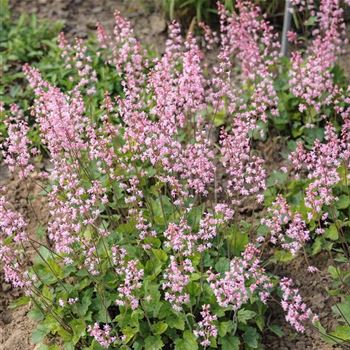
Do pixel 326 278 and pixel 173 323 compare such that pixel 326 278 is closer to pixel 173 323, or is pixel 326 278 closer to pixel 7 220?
pixel 173 323

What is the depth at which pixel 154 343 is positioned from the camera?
445cm

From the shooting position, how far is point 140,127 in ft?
14.4

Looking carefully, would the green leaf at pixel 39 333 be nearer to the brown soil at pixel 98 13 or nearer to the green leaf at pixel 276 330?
the green leaf at pixel 276 330

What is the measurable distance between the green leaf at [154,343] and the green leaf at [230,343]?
41 centimetres

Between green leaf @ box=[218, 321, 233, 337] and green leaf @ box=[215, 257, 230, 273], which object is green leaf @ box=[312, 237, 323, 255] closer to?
green leaf @ box=[215, 257, 230, 273]

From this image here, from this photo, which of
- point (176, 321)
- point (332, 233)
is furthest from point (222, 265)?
point (332, 233)

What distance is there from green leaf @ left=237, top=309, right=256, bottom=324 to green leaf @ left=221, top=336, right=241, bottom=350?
132 millimetres

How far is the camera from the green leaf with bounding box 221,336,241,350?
443 cm

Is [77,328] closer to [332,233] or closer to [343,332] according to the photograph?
[343,332]

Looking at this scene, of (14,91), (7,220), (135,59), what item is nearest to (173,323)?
(7,220)

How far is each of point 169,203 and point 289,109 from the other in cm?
175

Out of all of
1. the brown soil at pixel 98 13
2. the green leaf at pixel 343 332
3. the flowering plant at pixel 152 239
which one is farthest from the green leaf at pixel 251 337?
the brown soil at pixel 98 13

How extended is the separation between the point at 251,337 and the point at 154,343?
2.19 feet

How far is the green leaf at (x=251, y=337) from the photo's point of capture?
4.52m
